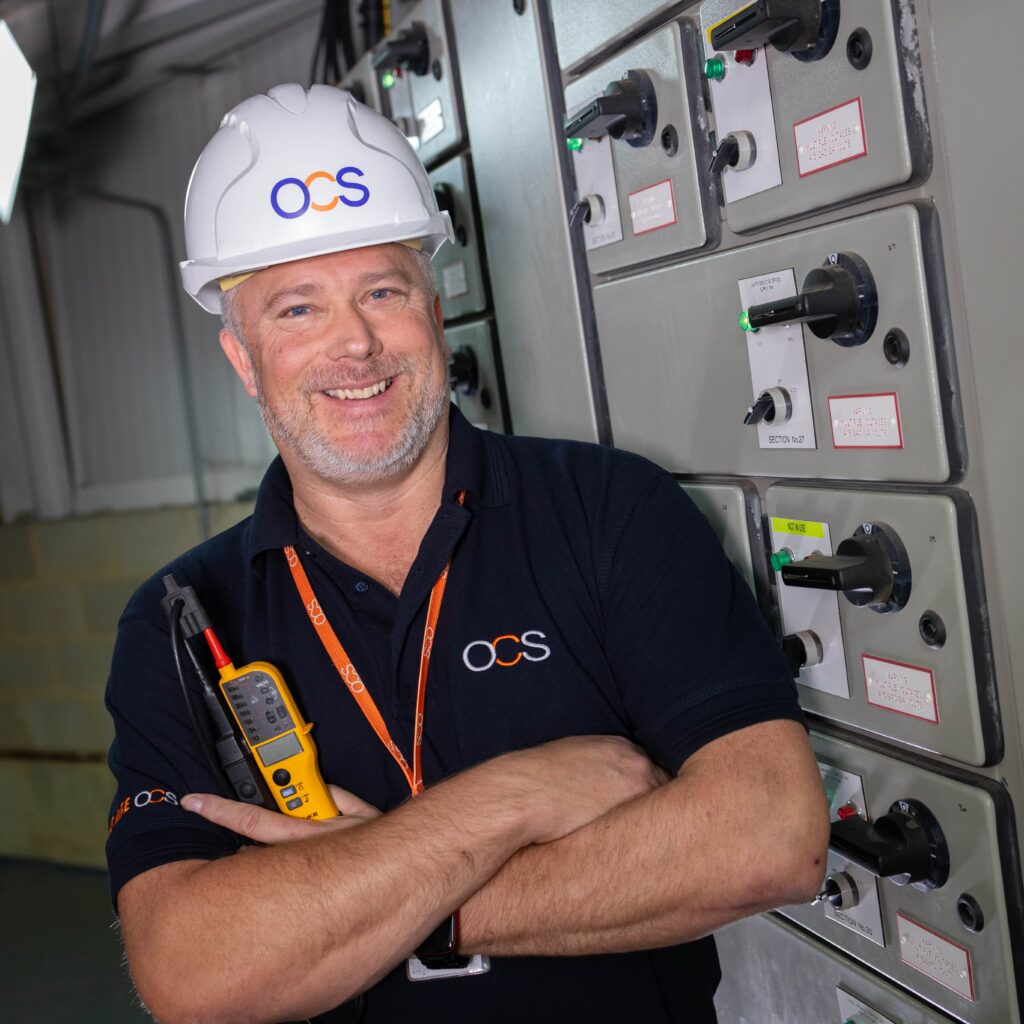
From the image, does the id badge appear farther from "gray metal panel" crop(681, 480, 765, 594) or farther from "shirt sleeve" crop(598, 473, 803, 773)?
"gray metal panel" crop(681, 480, 765, 594)

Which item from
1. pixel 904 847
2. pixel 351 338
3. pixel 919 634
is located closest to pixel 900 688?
pixel 919 634

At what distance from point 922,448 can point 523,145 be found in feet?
3.70

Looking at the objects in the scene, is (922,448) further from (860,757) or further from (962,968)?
(962,968)

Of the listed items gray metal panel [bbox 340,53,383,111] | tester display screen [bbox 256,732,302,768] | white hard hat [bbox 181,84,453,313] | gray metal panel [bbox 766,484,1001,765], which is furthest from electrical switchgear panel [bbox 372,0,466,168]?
tester display screen [bbox 256,732,302,768]

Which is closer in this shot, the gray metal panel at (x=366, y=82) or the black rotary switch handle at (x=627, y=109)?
the black rotary switch handle at (x=627, y=109)

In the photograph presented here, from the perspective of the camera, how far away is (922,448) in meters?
1.27

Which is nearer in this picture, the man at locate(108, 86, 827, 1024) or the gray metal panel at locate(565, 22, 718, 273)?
the man at locate(108, 86, 827, 1024)

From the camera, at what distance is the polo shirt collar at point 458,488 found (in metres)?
1.57

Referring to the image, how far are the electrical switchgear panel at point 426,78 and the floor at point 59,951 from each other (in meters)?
2.70

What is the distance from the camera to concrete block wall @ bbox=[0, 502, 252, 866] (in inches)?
182

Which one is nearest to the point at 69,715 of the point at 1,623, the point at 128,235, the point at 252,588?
the point at 1,623

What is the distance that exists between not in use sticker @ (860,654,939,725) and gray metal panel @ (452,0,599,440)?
75cm

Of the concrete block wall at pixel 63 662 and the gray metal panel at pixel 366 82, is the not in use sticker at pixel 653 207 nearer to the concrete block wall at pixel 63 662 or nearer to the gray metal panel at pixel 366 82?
the gray metal panel at pixel 366 82

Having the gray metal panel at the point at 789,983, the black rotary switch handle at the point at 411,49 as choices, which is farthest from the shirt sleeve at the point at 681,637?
the black rotary switch handle at the point at 411,49
